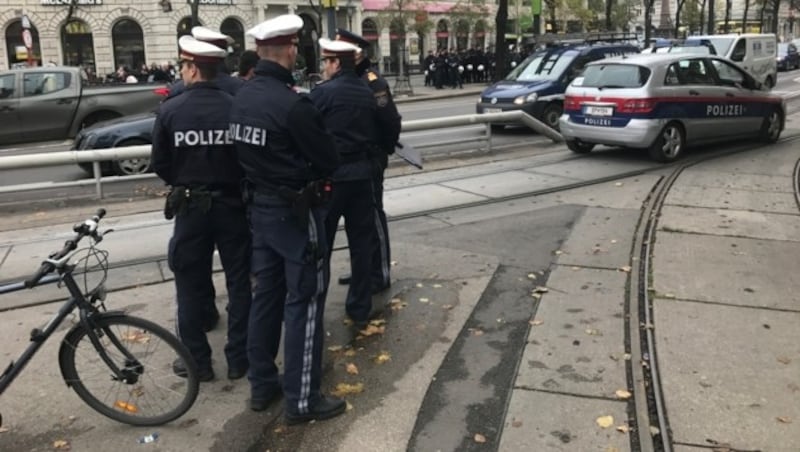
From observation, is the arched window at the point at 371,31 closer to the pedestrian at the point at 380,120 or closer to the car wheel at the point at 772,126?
the car wheel at the point at 772,126

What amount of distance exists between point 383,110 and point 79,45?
4109 centimetres

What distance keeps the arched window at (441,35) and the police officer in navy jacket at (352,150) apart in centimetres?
4940


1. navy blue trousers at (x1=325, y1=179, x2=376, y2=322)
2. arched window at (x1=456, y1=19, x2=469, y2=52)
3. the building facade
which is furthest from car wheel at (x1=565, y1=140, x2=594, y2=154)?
arched window at (x1=456, y1=19, x2=469, y2=52)

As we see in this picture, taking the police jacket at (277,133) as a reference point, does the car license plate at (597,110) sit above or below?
below

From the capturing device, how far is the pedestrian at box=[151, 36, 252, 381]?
3914 mm

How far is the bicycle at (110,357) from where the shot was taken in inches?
139

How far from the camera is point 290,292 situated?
12.1ft

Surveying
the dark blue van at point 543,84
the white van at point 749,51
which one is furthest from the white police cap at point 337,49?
the white van at point 749,51

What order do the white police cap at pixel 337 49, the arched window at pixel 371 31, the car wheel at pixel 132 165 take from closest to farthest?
the white police cap at pixel 337 49 → the car wheel at pixel 132 165 → the arched window at pixel 371 31

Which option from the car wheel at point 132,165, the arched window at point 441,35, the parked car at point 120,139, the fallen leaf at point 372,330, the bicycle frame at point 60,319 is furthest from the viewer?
the arched window at point 441,35

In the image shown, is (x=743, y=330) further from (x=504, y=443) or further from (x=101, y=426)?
(x=101, y=426)

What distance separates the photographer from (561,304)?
5340 millimetres

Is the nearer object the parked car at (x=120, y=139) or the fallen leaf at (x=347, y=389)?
the fallen leaf at (x=347, y=389)

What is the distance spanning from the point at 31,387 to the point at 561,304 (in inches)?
137
